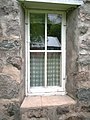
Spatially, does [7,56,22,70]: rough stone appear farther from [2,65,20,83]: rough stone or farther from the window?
the window

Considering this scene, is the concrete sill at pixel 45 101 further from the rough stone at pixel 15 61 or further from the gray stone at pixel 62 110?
the rough stone at pixel 15 61

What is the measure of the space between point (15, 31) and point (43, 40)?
47cm

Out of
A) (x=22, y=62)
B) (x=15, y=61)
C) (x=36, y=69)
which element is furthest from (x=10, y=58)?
(x=36, y=69)

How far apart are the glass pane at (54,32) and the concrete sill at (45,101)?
59 centimetres

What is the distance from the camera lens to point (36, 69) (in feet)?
6.95

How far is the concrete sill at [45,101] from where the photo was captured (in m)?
1.80

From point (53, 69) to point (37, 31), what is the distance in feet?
1.63

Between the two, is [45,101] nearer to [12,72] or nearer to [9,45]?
[12,72]

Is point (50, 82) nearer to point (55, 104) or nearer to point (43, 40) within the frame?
point (55, 104)

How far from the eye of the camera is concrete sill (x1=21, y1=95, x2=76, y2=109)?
1797 mm

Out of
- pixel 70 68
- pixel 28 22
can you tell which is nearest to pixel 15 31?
pixel 28 22

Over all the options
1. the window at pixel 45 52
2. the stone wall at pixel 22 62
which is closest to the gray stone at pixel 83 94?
the stone wall at pixel 22 62

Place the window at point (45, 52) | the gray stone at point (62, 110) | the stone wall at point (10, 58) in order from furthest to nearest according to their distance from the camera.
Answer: the window at point (45, 52) < the gray stone at point (62, 110) < the stone wall at point (10, 58)

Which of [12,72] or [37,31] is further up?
[37,31]
